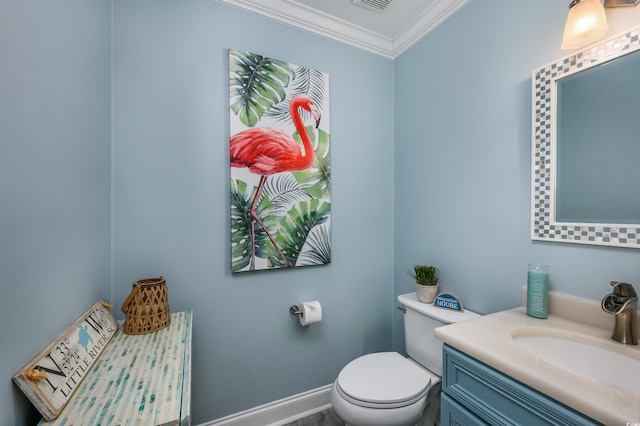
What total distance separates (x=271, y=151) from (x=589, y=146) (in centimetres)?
136

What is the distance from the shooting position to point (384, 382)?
1.23 m

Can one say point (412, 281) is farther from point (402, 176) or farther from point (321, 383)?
point (321, 383)

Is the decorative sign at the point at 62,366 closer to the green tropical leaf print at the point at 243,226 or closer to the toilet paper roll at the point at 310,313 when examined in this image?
the green tropical leaf print at the point at 243,226

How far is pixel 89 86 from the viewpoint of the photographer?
101 centimetres

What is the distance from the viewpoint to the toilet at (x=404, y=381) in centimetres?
111

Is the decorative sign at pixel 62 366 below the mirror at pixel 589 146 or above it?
below

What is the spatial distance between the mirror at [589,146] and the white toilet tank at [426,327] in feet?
1.68

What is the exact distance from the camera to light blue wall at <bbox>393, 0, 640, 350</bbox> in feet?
3.56

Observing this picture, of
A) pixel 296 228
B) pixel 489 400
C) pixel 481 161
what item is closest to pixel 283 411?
pixel 296 228

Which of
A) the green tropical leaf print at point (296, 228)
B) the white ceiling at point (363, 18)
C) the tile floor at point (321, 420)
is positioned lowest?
the tile floor at point (321, 420)

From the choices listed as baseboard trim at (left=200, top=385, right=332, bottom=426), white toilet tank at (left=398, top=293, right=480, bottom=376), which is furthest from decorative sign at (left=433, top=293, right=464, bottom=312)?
baseboard trim at (left=200, top=385, right=332, bottom=426)

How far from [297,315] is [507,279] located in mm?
1100

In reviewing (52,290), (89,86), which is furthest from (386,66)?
(52,290)

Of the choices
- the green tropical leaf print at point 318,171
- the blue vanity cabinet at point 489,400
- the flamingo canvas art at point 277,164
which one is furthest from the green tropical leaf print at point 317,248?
the blue vanity cabinet at point 489,400
